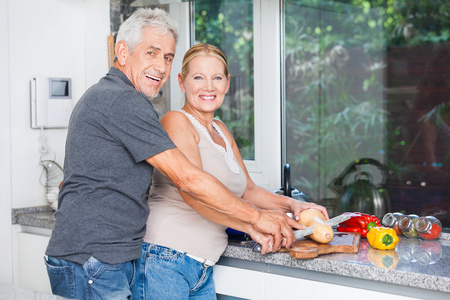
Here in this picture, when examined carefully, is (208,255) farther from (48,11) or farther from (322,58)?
(322,58)

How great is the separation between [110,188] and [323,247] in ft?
2.26

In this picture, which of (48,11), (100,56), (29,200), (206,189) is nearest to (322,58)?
(100,56)

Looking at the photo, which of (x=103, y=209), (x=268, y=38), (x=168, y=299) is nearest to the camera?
(x=103, y=209)

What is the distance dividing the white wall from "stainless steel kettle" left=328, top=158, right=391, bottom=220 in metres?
1.33

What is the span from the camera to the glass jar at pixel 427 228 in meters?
1.98

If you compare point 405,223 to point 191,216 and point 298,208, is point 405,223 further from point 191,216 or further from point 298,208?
point 191,216

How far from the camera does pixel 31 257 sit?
99.2 inches

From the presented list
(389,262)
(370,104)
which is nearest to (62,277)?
(389,262)

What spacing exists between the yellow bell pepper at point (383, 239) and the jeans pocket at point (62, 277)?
972 millimetres

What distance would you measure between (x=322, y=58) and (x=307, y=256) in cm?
212

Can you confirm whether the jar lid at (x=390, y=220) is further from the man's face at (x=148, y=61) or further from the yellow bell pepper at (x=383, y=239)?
the man's face at (x=148, y=61)

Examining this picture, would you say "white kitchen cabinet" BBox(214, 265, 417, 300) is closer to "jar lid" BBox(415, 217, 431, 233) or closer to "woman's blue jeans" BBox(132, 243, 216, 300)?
"woman's blue jeans" BBox(132, 243, 216, 300)

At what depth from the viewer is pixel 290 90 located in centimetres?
351

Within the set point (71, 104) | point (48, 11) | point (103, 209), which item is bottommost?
point (103, 209)
